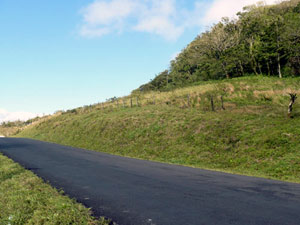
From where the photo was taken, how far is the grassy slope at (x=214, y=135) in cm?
1380

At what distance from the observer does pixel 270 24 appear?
161 feet

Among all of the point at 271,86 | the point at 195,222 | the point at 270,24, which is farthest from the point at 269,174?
the point at 270,24

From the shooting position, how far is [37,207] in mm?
6172

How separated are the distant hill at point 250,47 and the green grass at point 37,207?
4482 cm

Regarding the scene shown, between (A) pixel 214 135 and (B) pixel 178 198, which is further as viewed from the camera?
(A) pixel 214 135

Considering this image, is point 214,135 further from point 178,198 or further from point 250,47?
point 250,47

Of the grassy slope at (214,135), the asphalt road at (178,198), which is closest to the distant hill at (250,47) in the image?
→ the grassy slope at (214,135)

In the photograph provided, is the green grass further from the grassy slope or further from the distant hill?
the distant hill

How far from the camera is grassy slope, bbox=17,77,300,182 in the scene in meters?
13.8

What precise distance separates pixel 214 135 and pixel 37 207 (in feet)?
47.0

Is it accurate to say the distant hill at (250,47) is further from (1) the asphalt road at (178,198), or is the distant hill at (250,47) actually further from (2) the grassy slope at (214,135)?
(1) the asphalt road at (178,198)

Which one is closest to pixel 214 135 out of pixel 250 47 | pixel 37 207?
pixel 37 207

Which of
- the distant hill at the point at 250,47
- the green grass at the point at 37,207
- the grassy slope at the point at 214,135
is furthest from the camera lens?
the distant hill at the point at 250,47

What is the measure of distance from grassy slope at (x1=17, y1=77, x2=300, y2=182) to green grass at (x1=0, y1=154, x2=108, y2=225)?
9164 mm
